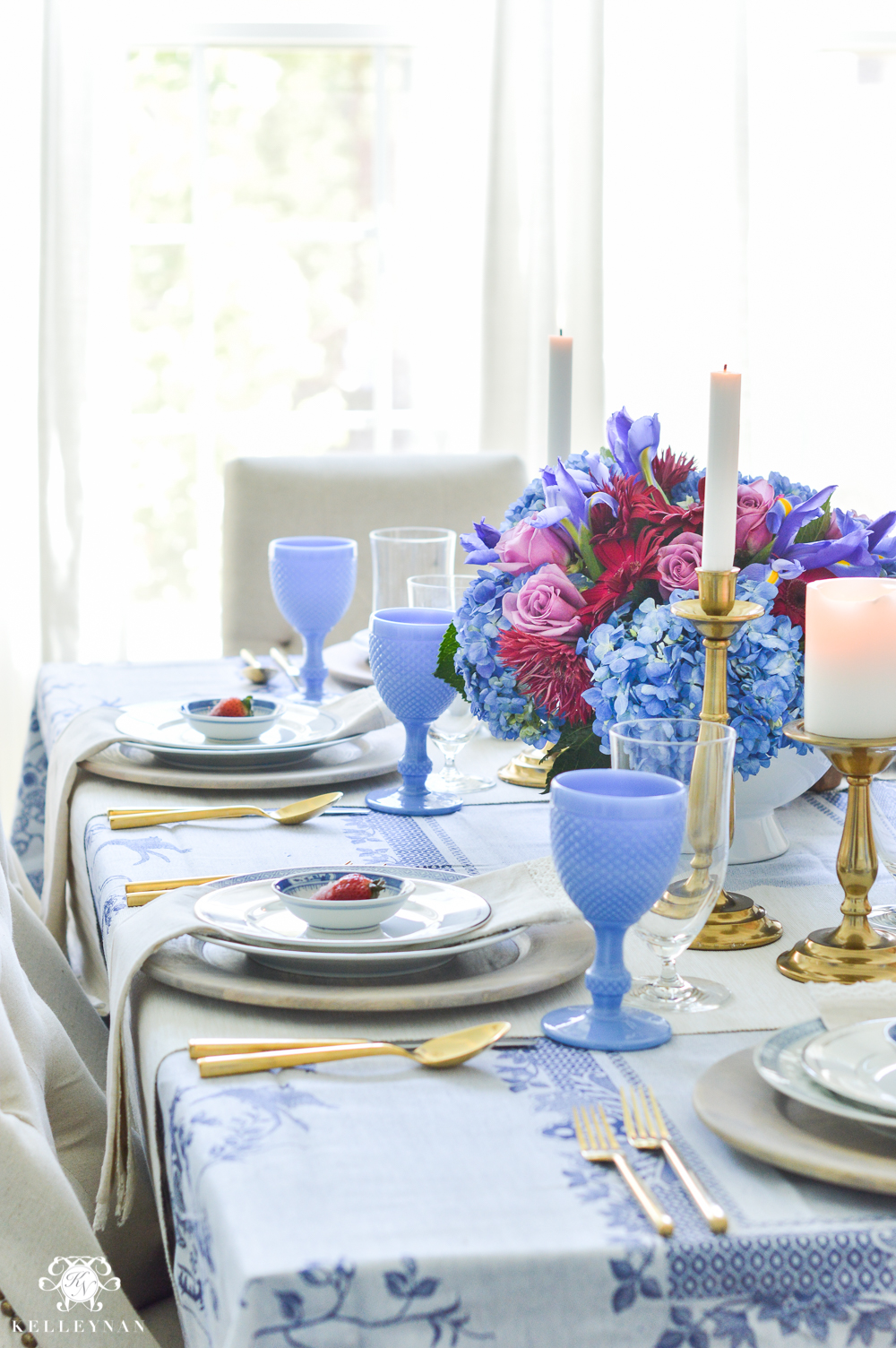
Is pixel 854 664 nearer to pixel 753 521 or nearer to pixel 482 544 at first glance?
pixel 753 521

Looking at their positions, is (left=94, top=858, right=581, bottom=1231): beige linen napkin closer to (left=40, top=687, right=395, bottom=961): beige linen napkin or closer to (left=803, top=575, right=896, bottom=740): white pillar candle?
(left=803, top=575, right=896, bottom=740): white pillar candle

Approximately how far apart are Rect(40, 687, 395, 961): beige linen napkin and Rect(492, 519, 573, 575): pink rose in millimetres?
324

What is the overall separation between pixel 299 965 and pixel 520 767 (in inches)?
22.0

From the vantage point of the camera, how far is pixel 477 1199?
60 cm

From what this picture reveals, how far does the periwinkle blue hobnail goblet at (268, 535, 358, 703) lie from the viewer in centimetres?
160

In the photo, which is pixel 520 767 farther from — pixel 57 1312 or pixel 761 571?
pixel 57 1312

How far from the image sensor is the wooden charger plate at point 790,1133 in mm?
603

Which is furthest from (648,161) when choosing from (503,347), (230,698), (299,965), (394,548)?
(299,965)

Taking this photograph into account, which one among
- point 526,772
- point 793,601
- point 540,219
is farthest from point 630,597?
point 540,219

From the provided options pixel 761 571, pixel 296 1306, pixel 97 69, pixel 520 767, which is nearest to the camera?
pixel 296 1306

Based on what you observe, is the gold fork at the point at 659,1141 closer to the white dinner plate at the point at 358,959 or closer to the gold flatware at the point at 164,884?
the white dinner plate at the point at 358,959

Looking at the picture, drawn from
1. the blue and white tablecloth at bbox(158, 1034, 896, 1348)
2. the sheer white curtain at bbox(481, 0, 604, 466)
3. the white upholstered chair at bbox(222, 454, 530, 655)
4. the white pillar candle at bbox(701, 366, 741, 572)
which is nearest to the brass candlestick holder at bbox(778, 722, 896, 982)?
the white pillar candle at bbox(701, 366, 741, 572)

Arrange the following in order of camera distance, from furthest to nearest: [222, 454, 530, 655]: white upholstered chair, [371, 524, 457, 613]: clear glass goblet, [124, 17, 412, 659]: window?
[124, 17, 412, 659]: window, [222, 454, 530, 655]: white upholstered chair, [371, 524, 457, 613]: clear glass goblet

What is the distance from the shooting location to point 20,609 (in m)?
3.12
